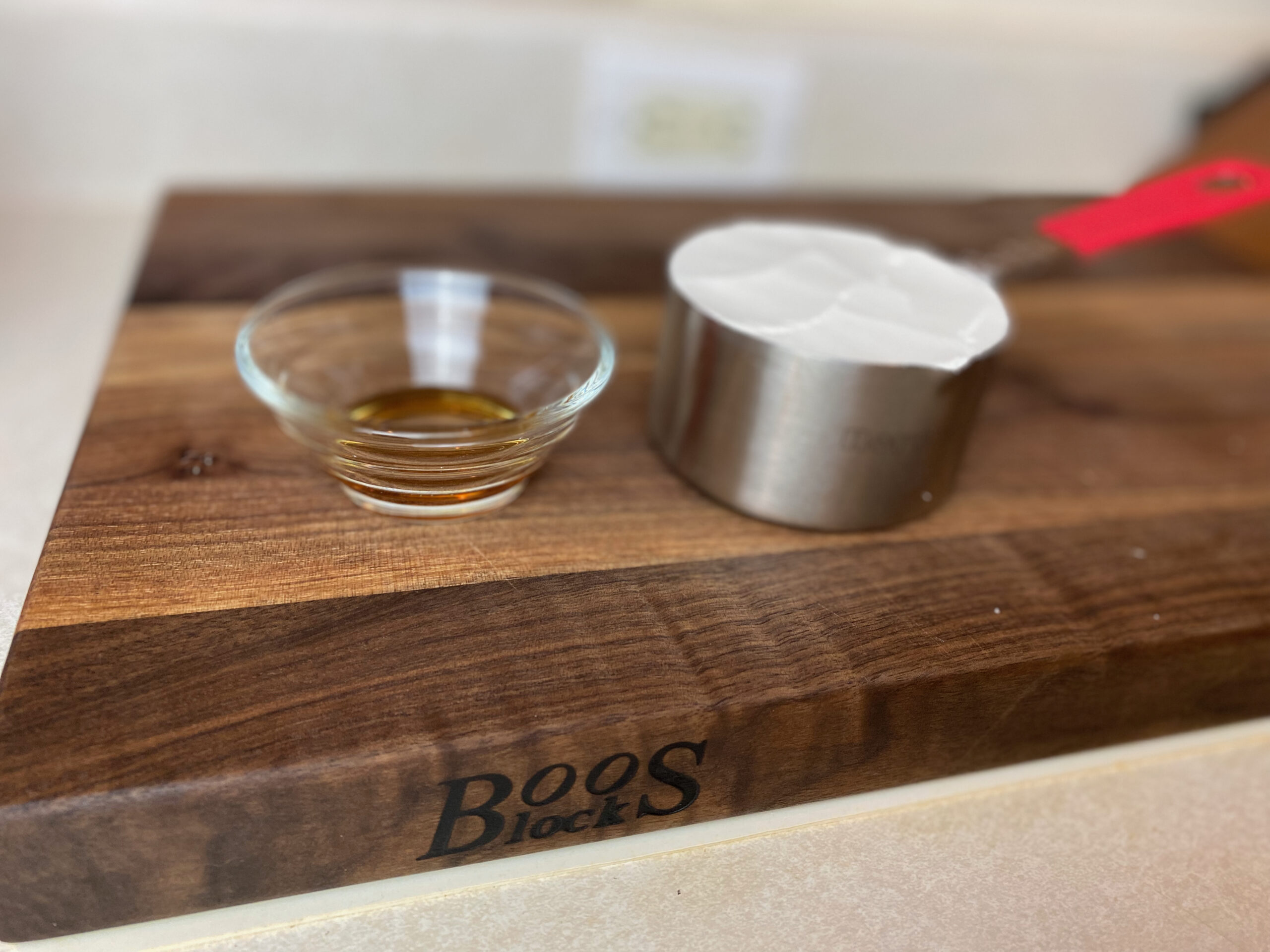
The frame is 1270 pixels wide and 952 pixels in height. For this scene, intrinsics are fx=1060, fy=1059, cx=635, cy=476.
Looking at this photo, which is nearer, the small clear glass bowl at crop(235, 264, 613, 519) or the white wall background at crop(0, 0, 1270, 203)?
the small clear glass bowl at crop(235, 264, 613, 519)

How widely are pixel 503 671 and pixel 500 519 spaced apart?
10 centimetres

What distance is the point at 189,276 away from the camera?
2.30 ft

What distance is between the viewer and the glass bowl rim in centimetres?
47

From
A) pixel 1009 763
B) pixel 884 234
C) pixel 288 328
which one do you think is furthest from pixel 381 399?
pixel 884 234

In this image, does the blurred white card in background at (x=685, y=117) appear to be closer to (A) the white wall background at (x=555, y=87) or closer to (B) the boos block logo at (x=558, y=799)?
(A) the white wall background at (x=555, y=87)

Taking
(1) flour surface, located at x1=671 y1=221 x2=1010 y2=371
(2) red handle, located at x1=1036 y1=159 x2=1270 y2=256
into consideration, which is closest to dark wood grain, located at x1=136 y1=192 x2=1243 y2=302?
(2) red handle, located at x1=1036 y1=159 x2=1270 y2=256

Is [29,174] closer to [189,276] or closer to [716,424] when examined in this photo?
[189,276]

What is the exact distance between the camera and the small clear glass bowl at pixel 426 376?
1.55ft

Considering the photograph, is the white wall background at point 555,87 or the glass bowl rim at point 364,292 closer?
the glass bowl rim at point 364,292

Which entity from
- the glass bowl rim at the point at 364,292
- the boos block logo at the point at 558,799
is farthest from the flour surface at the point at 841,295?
the boos block logo at the point at 558,799

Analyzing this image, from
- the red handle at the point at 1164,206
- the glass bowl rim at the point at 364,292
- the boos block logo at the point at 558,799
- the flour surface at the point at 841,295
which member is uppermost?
the red handle at the point at 1164,206

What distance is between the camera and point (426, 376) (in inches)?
23.7

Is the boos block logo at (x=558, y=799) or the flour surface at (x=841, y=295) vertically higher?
the flour surface at (x=841, y=295)

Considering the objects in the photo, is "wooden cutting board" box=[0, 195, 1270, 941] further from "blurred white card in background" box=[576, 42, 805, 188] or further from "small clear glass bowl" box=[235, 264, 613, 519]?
"blurred white card in background" box=[576, 42, 805, 188]
